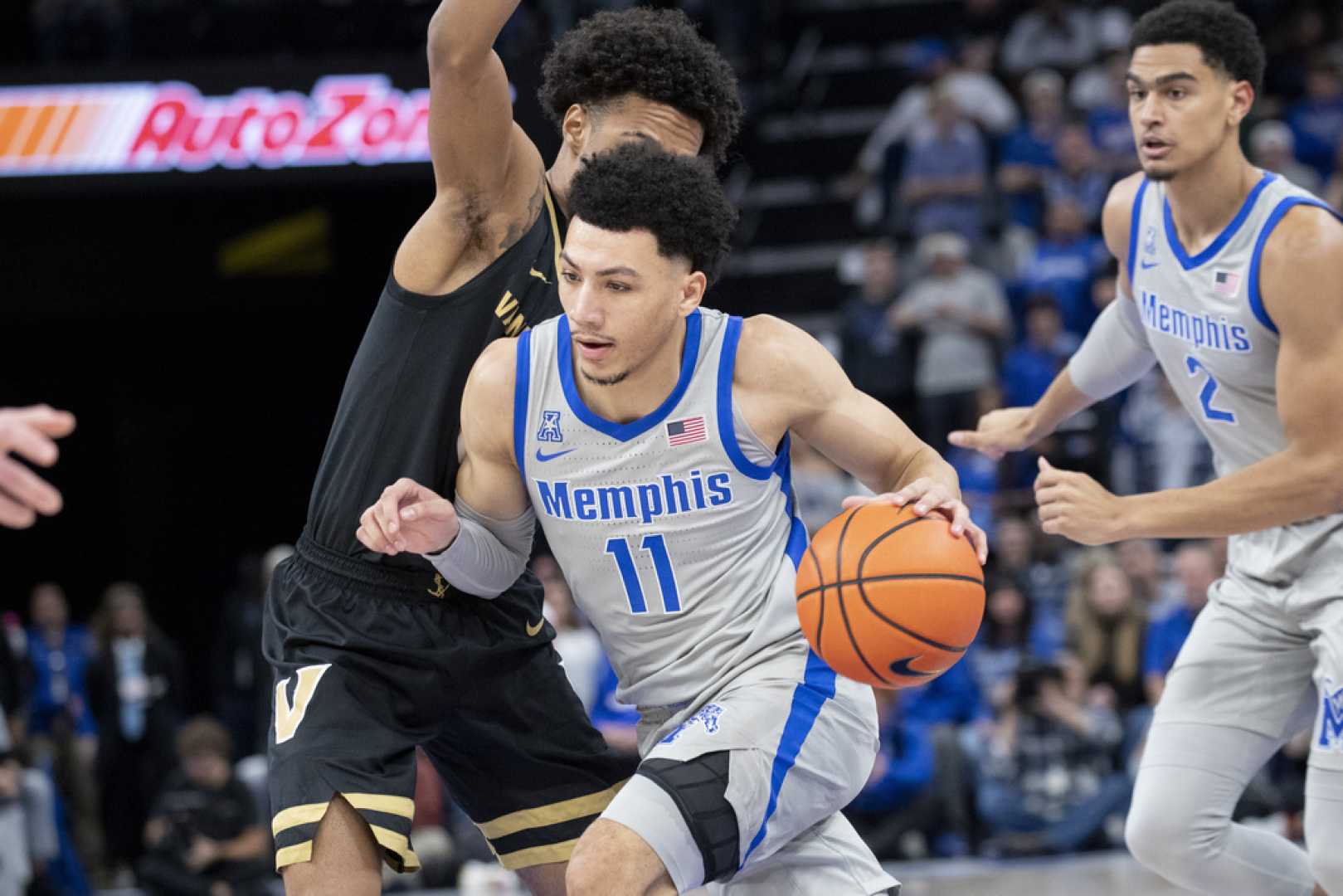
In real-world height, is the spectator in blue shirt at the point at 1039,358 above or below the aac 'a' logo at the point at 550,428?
above

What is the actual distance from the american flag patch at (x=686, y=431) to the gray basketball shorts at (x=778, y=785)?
21.4 inches

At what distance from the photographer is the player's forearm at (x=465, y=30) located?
4066mm

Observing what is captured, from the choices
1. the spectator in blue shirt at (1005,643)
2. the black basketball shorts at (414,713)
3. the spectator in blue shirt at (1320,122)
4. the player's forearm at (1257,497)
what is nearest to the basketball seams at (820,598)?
the black basketball shorts at (414,713)

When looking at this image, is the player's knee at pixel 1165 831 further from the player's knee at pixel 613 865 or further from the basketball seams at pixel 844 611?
the player's knee at pixel 613 865

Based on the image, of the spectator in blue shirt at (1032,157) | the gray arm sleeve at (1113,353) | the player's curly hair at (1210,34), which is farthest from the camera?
the spectator in blue shirt at (1032,157)

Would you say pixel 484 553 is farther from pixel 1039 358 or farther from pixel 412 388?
pixel 1039 358

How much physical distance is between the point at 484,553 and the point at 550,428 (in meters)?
0.34

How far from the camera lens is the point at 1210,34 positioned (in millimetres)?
4949

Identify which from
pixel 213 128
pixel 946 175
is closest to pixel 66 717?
pixel 213 128

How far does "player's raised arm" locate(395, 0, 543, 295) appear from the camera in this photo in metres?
4.08

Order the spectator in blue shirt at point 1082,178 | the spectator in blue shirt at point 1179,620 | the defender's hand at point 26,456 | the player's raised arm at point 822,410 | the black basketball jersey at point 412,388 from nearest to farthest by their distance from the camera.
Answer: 1. the defender's hand at point 26,456
2. the player's raised arm at point 822,410
3. the black basketball jersey at point 412,388
4. the spectator in blue shirt at point 1179,620
5. the spectator in blue shirt at point 1082,178

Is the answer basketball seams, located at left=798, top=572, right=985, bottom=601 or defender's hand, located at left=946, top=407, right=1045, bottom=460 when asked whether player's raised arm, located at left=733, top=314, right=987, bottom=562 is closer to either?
basketball seams, located at left=798, top=572, right=985, bottom=601

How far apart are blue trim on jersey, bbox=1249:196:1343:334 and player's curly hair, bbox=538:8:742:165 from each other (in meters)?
1.38

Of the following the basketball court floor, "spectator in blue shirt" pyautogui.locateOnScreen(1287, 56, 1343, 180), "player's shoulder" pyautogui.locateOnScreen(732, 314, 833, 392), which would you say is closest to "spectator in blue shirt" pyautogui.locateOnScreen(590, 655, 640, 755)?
the basketball court floor
